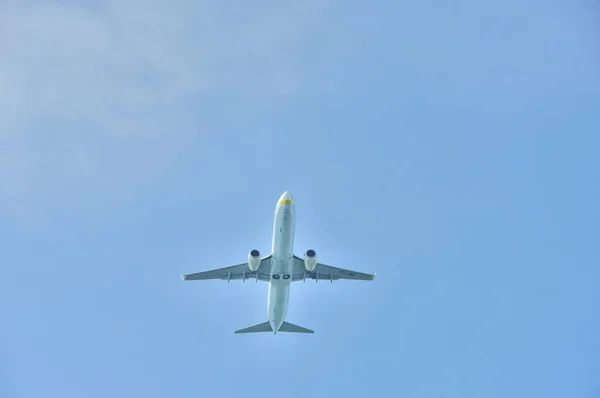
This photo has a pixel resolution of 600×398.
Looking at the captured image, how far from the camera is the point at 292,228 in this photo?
5725 cm

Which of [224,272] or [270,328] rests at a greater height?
[224,272]

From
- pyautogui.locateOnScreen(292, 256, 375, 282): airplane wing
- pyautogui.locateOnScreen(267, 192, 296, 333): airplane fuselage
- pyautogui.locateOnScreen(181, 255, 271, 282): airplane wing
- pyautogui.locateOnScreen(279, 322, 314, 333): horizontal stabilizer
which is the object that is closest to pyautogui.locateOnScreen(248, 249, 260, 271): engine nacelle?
pyautogui.locateOnScreen(267, 192, 296, 333): airplane fuselage

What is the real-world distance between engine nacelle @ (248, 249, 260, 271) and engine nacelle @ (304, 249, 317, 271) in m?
4.78

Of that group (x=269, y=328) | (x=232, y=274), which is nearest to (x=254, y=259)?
(x=232, y=274)

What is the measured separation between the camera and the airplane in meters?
57.0

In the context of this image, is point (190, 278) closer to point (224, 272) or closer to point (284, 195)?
point (224, 272)

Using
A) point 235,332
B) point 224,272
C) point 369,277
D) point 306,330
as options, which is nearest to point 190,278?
point 224,272

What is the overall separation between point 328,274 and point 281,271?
26.3ft

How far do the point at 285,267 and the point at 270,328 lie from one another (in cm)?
942

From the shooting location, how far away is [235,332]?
6575cm

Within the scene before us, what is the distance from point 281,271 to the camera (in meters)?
59.6

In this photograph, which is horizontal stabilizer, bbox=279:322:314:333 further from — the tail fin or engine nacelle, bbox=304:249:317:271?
engine nacelle, bbox=304:249:317:271

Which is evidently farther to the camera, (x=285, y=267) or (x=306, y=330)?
(x=306, y=330)

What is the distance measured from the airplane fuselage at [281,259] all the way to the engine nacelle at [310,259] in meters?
1.49
